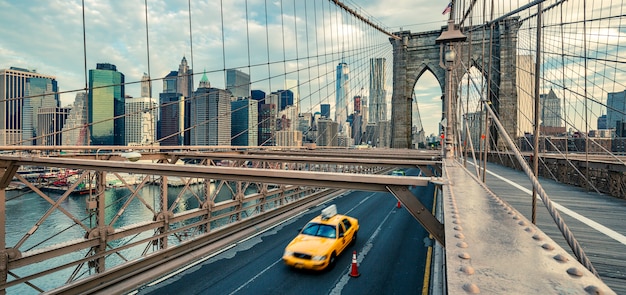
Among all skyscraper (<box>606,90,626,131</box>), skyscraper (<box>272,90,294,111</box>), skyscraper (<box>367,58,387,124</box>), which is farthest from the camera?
skyscraper (<box>367,58,387,124</box>)

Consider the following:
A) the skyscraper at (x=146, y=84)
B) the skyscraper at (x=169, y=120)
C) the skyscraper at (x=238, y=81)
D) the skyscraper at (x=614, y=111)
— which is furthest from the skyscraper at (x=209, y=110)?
the skyscraper at (x=614, y=111)

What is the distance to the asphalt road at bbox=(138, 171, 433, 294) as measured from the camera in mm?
9430

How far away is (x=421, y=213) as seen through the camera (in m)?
4.54

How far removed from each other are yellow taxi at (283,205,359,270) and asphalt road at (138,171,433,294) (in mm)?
376

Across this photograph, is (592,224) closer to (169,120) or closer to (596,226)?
(596,226)

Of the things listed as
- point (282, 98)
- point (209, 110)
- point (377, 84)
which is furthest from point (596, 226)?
point (282, 98)

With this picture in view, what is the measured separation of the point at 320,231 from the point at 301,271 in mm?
1831

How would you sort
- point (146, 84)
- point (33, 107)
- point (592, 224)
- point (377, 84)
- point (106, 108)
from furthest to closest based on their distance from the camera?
1. point (377, 84)
2. point (33, 107)
3. point (106, 108)
4. point (146, 84)
5. point (592, 224)

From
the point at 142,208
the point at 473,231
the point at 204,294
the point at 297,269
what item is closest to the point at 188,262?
the point at 204,294

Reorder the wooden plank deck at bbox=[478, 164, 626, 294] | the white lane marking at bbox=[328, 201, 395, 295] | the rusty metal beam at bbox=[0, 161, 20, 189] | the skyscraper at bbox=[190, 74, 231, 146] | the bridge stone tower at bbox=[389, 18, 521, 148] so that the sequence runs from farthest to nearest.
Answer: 1. the skyscraper at bbox=[190, 74, 231, 146]
2. the bridge stone tower at bbox=[389, 18, 521, 148]
3. the white lane marking at bbox=[328, 201, 395, 295]
4. the rusty metal beam at bbox=[0, 161, 20, 189]
5. the wooden plank deck at bbox=[478, 164, 626, 294]

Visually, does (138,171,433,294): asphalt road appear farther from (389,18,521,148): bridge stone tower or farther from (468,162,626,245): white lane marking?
(389,18,521,148): bridge stone tower

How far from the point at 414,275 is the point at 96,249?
10435 mm

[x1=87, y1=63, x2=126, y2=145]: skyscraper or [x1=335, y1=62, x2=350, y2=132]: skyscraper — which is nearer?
[x1=87, y1=63, x2=126, y2=145]: skyscraper

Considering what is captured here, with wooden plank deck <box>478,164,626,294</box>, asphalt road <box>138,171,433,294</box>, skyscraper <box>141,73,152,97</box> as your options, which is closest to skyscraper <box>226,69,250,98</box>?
skyscraper <box>141,73,152,97</box>
